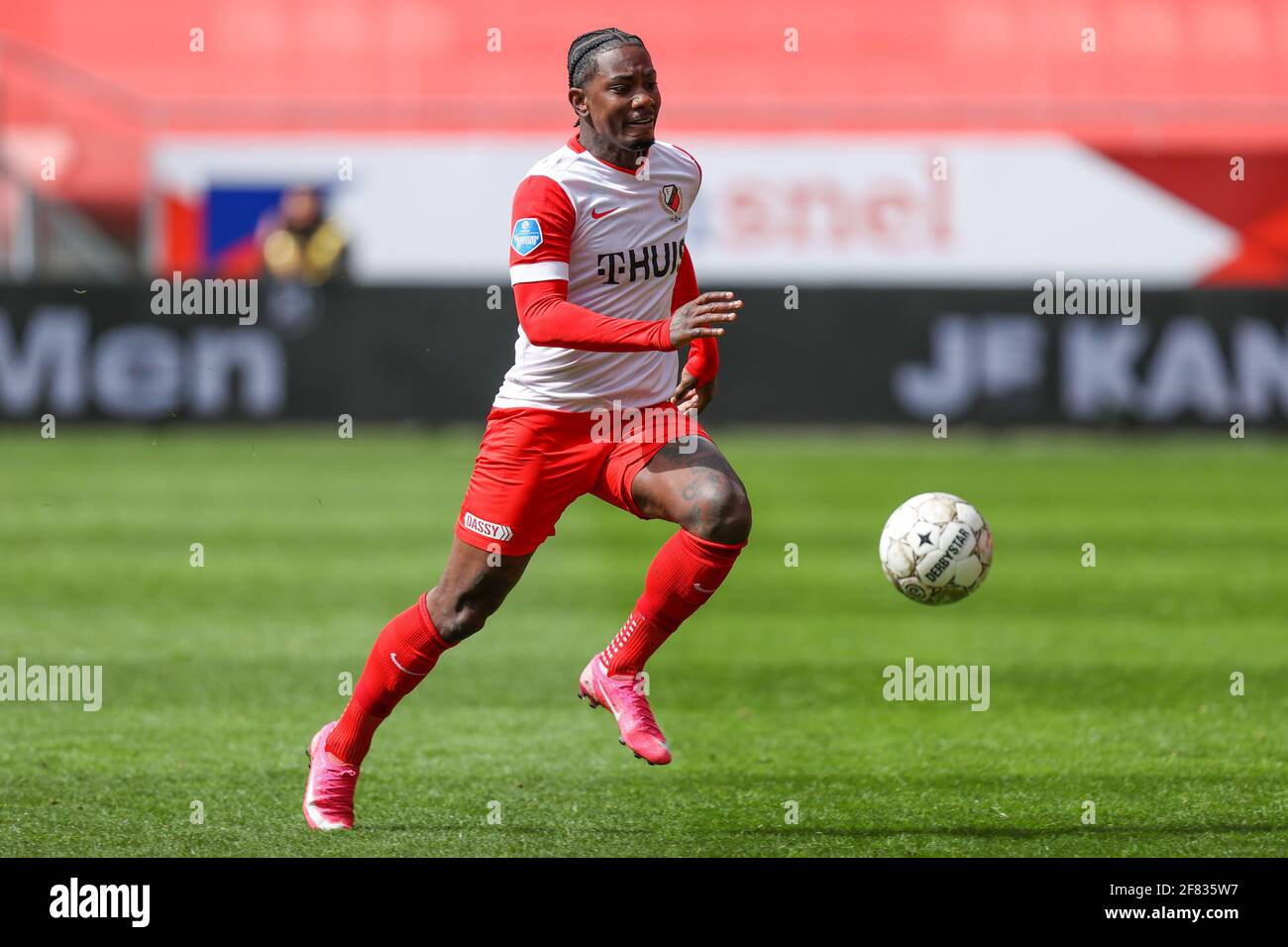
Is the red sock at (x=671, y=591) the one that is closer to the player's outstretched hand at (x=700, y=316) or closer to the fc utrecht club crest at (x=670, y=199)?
the player's outstretched hand at (x=700, y=316)

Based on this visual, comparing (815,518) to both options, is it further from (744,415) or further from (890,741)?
(890,741)

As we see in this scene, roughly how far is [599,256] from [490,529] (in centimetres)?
100

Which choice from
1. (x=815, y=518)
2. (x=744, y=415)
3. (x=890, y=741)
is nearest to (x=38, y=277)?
(x=744, y=415)

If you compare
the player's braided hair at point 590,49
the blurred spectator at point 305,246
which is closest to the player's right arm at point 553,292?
the player's braided hair at point 590,49

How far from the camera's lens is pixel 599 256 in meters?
6.63

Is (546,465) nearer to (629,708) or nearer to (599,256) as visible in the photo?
(599,256)

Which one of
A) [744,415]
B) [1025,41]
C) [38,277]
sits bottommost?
[744,415]

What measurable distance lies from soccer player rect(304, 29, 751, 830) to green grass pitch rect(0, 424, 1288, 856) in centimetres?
49

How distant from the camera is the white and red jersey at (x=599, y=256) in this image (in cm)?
639

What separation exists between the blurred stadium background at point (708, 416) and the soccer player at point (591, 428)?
0.49 m

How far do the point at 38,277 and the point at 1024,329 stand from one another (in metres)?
10.0

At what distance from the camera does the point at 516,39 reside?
92.6 feet
